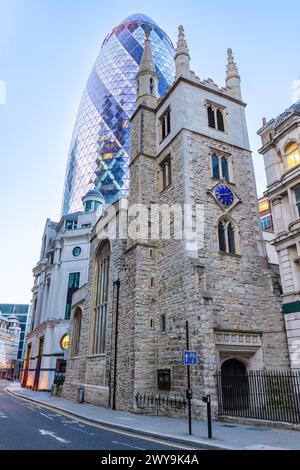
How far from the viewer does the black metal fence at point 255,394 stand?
46.0 ft

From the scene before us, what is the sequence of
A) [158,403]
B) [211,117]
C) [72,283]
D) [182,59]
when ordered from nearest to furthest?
1. [158,403]
2. [211,117]
3. [182,59]
4. [72,283]

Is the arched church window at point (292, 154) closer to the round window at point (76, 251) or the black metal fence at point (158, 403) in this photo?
the black metal fence at point (158, 403)

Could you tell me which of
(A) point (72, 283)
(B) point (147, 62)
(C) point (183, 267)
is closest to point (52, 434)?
(C) point (183, 267)

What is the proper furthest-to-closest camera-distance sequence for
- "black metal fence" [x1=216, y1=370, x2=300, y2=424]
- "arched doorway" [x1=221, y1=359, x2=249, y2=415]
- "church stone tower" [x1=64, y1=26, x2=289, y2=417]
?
"church stone tower" [x1=64, y1=26, x2=289, y2=417] → "arched doorway" [x1=221, y1=359, x2=249, y2=415] → "black metal fence" [x1=216, y1=370, x2=300, y2=424]

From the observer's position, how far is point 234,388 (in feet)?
50.3

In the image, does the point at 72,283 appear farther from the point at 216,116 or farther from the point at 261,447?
the point at 261,447

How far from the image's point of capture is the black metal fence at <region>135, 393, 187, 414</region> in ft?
50.4

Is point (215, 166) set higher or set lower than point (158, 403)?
higher

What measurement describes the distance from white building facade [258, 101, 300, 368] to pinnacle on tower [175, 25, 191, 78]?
7904 millimetres

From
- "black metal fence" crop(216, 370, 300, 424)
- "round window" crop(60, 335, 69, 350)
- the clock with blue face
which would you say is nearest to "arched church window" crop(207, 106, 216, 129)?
the clock with blue face

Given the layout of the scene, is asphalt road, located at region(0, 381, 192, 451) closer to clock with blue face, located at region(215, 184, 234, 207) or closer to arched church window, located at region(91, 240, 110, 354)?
arched church window, located at region(91, 240, 110, 354)

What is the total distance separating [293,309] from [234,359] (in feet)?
13.0

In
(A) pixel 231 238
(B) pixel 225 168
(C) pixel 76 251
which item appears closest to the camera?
(A) pixel 231 238

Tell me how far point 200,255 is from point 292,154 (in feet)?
24.0
